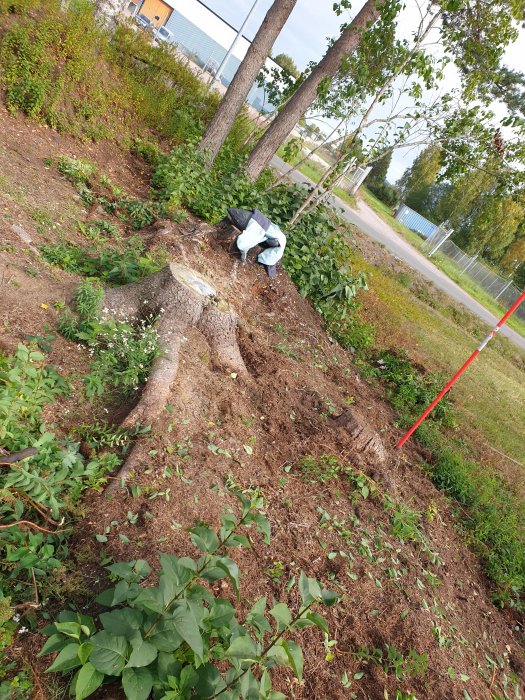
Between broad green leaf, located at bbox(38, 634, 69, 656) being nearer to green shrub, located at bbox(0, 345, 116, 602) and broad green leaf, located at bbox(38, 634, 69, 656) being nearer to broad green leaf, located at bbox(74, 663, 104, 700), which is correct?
broad green leaf, located at bbox(74, 663, 104, 700)

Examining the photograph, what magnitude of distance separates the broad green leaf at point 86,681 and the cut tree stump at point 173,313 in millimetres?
1583

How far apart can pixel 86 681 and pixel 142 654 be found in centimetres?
19

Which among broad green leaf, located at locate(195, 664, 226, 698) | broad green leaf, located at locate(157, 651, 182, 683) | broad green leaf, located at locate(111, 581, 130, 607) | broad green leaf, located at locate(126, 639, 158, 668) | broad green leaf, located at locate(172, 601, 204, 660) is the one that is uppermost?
broad green leaf, located at locate(172, 601, 204, 660)

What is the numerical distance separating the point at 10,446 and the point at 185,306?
1.66 m

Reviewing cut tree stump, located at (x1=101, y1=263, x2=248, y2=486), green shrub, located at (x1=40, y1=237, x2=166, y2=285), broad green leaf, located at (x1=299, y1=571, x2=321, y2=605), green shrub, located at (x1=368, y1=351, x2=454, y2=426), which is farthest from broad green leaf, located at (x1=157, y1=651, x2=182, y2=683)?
green shrub, located at (x1=368, y1=351, x2=454, y2=426)

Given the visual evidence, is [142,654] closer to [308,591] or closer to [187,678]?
[187,678]

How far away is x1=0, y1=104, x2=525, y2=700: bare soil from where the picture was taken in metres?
2.21

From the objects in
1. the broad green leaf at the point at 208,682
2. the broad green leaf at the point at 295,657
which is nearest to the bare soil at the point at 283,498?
the broad green leaf at the point at 208,682

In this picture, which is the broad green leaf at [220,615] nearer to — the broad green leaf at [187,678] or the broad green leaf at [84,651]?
the broad green leaf at [187,678]

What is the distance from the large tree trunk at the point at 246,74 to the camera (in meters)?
7.03

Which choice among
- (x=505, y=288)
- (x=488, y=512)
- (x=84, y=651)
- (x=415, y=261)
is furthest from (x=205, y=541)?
(x=505, y=288)

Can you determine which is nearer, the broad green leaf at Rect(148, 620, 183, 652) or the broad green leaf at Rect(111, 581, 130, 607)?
the broad green leaf at Rect(148, 620, 183, 652)

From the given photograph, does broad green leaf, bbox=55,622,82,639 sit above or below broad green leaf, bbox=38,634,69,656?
above

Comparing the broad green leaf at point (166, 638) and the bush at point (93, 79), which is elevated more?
the bush at point (93, 79)
